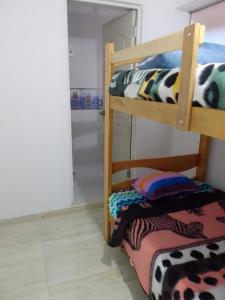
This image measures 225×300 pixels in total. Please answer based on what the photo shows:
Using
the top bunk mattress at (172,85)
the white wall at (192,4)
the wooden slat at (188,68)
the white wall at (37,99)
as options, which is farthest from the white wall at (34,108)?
the wooden slat at (188,68)

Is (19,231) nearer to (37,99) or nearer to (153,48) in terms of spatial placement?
(37,99)

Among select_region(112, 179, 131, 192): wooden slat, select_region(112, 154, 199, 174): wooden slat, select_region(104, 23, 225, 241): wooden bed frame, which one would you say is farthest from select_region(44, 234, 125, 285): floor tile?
select_region(104, 23, 225, 241): wooden bed frame

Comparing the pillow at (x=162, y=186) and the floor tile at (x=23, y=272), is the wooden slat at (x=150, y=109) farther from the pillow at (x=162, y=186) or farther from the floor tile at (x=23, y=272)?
the floor tile at (x=23, y=272)

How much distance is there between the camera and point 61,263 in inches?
68.1

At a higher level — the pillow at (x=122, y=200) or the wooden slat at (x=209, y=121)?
→ the wooden slat at (x=209, y=121)

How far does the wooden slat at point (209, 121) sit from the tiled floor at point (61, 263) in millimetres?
1186

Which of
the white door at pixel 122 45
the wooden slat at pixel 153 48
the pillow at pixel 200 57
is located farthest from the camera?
the white door at pixel 122 45

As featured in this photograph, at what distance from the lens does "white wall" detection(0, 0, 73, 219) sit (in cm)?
185

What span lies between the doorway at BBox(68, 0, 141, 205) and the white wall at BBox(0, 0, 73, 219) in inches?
23.8

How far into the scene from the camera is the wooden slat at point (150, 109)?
3.16 ft

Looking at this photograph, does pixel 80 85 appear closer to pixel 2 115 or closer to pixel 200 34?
pixel 2 115

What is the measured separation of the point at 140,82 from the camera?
1171 millimetres

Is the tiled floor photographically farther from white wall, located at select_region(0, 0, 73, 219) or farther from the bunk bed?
the bunk bed

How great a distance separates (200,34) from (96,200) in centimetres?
206
